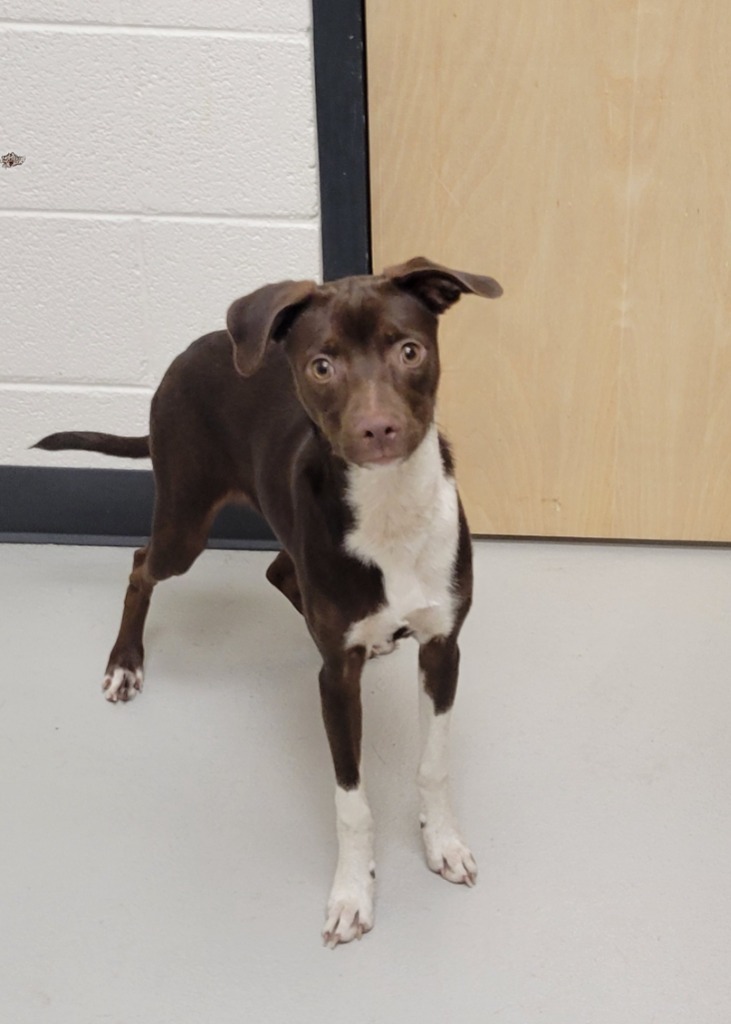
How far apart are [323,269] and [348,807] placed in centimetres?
136

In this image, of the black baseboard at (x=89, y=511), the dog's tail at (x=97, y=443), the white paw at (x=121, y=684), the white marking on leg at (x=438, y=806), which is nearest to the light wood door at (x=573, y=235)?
the black baseboard at (x=89, y=511)

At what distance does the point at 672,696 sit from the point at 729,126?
4.07 feet

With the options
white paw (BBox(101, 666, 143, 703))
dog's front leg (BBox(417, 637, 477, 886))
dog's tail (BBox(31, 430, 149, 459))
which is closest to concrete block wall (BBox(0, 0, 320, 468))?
dog's tail (BBox(31, 430, 149, 459))

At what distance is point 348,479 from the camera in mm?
1688

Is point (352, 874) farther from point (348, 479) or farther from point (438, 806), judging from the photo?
point (348, 479)

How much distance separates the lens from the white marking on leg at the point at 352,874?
5.89 feet

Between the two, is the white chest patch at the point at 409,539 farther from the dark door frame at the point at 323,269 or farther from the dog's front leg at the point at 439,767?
the dark door frame at the point at 323,269

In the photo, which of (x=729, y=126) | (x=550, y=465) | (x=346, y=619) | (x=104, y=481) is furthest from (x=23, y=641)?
(x=729, y=126)

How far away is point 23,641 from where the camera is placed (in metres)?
2.59

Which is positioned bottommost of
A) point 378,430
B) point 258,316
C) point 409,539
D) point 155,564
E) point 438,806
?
point 438,806

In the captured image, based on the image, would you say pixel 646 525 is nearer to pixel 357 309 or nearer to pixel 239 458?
pixel 239 458

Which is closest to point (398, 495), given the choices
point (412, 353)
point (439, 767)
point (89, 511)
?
point (412, 353)

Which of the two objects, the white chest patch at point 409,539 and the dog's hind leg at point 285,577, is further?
the dog's hind leg at point 285,577

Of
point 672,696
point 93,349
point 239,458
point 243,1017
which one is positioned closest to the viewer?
point 243,1017
